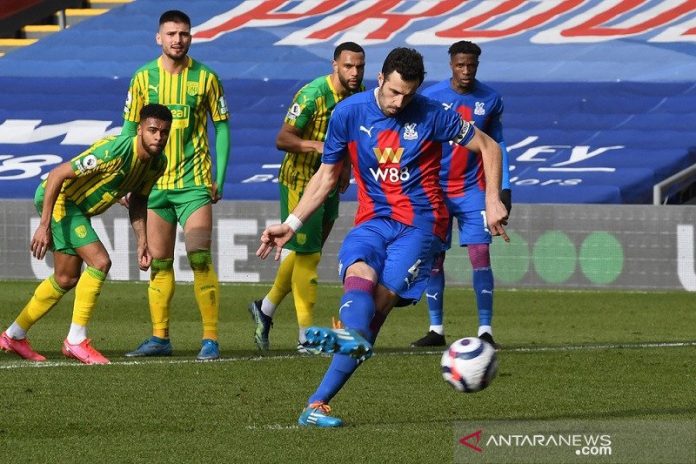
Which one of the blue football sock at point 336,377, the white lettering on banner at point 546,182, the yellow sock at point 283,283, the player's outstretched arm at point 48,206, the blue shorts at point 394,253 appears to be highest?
the blue shorts at point 394,253

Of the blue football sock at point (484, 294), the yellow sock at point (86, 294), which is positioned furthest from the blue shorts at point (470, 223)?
the yellow sock at point (86, 294)

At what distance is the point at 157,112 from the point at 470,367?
3.09 m

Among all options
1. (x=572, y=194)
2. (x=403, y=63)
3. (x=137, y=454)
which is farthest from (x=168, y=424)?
(x=572, y=194)

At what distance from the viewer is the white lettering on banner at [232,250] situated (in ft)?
55.8

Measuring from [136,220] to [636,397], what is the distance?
11.0 feet

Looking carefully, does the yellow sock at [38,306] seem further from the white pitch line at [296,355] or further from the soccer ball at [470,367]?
the soccer ball at [470,367]

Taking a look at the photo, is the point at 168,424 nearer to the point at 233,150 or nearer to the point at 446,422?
the point at 446,422

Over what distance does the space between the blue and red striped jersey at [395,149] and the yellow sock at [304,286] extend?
3167mm

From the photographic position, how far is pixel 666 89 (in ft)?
70.6

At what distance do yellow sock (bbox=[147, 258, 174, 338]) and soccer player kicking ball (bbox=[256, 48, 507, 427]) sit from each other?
9.03 ft

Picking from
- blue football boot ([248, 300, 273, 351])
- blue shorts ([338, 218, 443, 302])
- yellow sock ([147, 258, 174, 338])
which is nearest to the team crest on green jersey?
yellow sock ([147, 258, 174, 338])

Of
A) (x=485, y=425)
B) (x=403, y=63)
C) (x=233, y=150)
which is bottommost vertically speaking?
(x=233, y=150)

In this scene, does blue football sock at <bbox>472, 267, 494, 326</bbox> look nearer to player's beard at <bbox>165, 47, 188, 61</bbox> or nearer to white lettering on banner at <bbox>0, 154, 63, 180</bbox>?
player's beard at <bbox>165, 47, 188, 61</bbox>

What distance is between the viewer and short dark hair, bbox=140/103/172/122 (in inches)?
360
